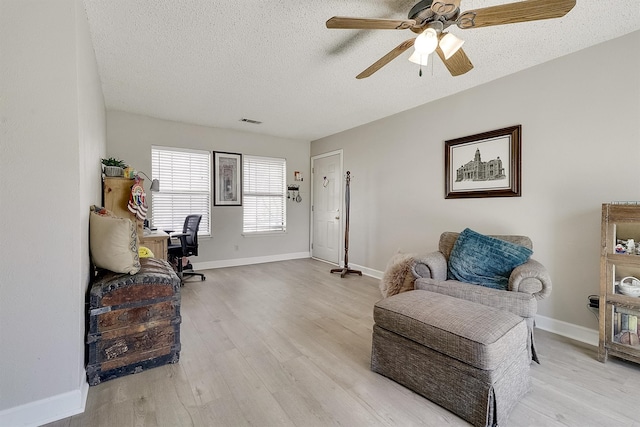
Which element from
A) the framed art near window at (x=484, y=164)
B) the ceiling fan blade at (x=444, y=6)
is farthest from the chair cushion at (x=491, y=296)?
the ceiling fan blade at (x=444, y=6)

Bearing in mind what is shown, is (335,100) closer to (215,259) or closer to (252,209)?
(252,209)

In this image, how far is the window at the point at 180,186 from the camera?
461 centimetres

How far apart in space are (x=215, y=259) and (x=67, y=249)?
144 inches

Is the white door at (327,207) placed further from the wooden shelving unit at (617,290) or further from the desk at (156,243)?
the wooden shelving unit at (617,290)

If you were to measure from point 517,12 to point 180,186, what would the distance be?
4746 millimetres

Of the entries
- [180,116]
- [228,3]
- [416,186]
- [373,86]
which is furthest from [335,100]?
[180,116]

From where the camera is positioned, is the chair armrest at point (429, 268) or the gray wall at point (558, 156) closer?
the gray wall at point (558, 156)

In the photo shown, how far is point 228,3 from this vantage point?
1.93m

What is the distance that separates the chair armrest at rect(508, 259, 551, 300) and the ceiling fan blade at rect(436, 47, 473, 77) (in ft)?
5.33

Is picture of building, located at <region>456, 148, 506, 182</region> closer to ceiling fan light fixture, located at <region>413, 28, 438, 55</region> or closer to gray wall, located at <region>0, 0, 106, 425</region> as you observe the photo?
ceiling fan light fixture, located at <region>413, 28, 438, 55</region>

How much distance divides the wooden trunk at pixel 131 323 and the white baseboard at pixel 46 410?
0.25m

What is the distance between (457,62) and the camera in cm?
211

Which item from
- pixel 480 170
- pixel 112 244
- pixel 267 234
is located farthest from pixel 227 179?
pixel 480 170

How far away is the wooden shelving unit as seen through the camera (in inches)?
79.1
